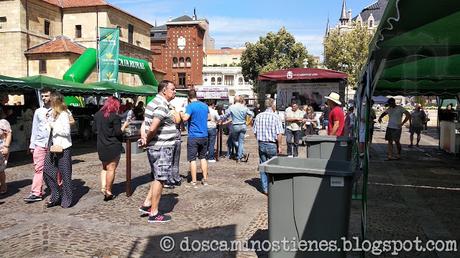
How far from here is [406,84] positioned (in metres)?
13.3

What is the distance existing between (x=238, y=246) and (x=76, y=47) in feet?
131

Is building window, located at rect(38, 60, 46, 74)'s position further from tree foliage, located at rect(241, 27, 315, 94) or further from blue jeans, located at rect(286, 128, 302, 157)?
blue jeans, located at rect(286, 128, 302, 157)

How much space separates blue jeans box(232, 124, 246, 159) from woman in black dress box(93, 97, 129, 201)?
5.01 metres

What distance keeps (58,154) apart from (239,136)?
6.02 metres

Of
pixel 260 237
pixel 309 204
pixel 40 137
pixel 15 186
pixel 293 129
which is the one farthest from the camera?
pixel 293 129

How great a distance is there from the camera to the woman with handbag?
264 inches

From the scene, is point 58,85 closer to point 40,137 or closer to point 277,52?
point 40,137

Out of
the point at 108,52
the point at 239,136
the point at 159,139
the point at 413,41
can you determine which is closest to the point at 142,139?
the point at 159,139

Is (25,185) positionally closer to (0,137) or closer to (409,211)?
(0,137)

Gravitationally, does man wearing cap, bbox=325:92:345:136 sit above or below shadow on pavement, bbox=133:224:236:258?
above

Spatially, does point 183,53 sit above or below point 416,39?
above

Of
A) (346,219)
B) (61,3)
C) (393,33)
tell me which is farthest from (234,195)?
(61,3)

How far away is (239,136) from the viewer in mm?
11984

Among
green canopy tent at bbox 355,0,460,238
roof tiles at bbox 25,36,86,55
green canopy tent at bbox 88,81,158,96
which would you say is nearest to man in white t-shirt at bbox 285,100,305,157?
green canopy tent at bbox 355,0,460,238
